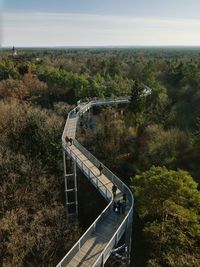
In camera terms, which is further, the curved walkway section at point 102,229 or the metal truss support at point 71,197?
the metal truss support at point 71,197

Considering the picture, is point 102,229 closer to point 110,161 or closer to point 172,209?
point 172,209

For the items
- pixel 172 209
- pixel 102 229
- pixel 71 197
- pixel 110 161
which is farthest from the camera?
pixel 110 161

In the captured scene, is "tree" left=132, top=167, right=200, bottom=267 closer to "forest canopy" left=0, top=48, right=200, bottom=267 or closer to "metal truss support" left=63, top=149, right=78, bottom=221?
"forest canopy" left=0, top=48, right=200, bottom=267

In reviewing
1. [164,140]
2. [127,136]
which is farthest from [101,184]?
[127,136]

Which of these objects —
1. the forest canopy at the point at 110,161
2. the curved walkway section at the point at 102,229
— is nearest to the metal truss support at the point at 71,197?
the forest canopy at the point at 110,161

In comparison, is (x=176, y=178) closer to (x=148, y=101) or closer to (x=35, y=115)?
(x=35, y=115)

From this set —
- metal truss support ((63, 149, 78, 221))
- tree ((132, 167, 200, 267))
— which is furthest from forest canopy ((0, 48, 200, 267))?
metal truss support ((63, 149, 78, 221))

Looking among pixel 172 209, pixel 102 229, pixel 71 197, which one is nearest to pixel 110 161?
pixel 71 197

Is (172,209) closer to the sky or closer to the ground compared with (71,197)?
closer to the sky

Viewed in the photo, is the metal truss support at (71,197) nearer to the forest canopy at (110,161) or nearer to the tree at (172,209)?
the forest canopy at (110,161)
